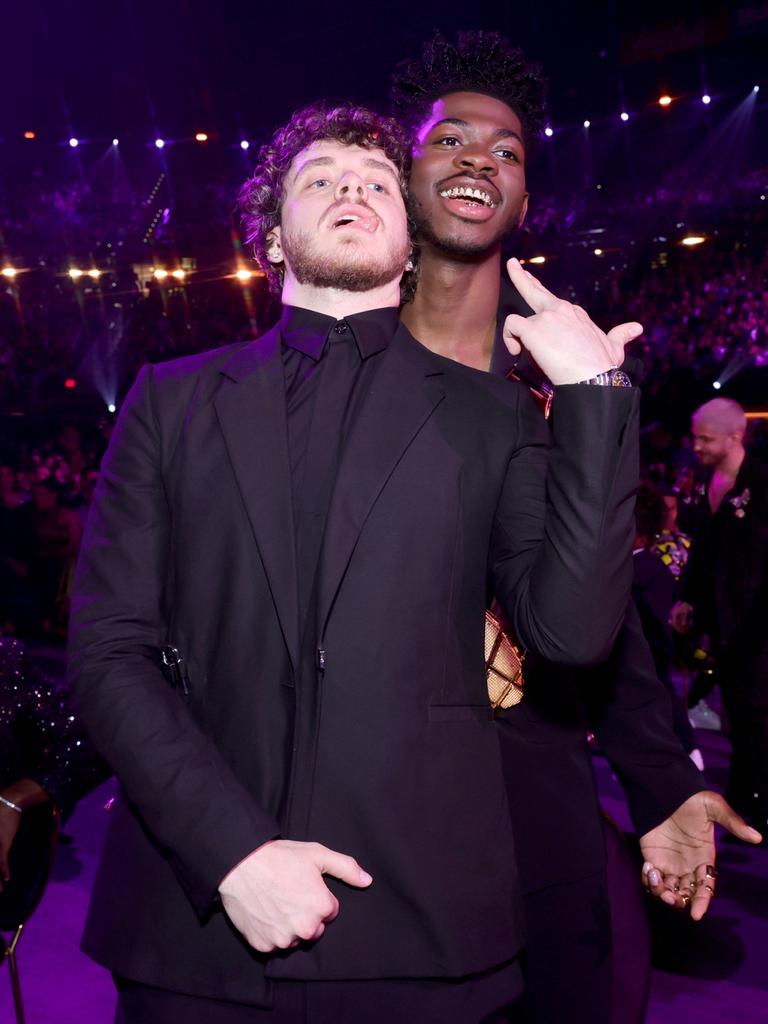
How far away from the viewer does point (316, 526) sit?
1320 millimetres

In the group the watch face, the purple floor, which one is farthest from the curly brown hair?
the purple floor

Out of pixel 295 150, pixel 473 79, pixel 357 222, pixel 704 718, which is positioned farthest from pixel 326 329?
pixel 704 718

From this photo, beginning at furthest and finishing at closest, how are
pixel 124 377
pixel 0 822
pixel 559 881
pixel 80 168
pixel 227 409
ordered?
1. pixel 80 168
2. pixel 124 377
3. pixel 0 822
4. pixel 559 881
5. pixel 227 409

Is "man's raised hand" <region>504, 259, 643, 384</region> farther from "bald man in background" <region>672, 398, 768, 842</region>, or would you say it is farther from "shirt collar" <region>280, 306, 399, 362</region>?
"bald man in background" <region>672, 398, 768, 842</region>

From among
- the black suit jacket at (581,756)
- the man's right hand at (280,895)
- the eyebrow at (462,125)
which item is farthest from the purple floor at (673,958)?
the eyebrow at (462,125)

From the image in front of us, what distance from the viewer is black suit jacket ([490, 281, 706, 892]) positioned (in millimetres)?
1644

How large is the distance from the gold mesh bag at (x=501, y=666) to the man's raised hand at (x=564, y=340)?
57cm

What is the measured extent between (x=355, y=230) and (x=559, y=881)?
123cm

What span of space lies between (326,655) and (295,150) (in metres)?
1.02

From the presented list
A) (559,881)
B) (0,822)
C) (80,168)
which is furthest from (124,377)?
(559,881)

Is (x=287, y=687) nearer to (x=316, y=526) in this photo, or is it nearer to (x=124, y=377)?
(x=316, y=526)

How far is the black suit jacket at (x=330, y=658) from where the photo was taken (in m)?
1.18

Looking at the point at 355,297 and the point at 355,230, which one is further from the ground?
the point at 355,230

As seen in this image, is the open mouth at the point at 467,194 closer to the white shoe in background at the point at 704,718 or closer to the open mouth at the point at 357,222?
the open mouth at the point at 357,222
